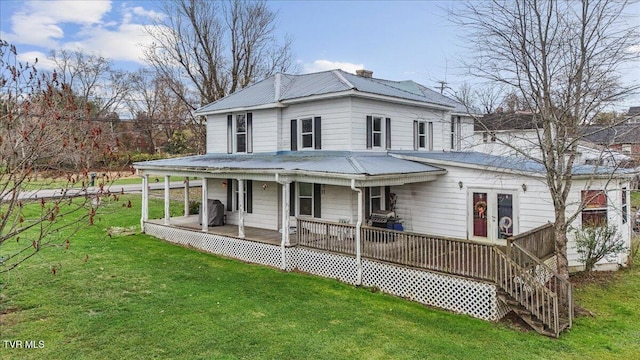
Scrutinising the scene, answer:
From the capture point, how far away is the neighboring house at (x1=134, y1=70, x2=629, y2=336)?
9023mm

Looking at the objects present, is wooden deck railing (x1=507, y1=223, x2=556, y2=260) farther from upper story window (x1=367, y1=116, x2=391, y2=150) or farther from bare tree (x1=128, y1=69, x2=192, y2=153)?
bare tree (x1=128, y1=69, x2=192, y2=153)

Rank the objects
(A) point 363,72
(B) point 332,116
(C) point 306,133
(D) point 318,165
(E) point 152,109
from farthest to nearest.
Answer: (E) point 152,109 < (A) point 363,72 < (C) point 306,133 < (B) point 332,116 < (D) point 318,165

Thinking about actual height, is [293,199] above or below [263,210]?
above

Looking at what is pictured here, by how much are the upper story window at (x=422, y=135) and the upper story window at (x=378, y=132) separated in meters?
1.85

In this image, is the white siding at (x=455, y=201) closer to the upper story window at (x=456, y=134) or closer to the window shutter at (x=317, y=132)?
the window shutter at (x=317, y=132)

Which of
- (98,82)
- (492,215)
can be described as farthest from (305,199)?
(98,82)

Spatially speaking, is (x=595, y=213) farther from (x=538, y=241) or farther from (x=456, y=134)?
(x=456, y=134)

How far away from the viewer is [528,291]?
8148 millimetres

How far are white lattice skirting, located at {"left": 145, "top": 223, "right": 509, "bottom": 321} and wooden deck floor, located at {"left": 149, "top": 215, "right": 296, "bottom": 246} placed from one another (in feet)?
1.09

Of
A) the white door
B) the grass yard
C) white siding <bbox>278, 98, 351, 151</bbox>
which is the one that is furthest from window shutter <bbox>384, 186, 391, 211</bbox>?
the grass yard

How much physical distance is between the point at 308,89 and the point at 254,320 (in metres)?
9.23

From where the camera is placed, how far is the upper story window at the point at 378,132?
547 inches

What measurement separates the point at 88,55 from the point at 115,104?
6.55m

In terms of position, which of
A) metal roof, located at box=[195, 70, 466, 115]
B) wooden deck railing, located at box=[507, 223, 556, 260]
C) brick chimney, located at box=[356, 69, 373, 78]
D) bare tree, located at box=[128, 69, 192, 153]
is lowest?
wooden deck railing, located at box=[507, 223, 556, 260]
